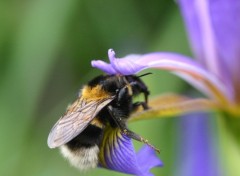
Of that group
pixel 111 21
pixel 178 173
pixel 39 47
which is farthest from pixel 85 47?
pixel 178 173

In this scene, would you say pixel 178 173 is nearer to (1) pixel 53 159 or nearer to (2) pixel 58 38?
(1) pixel 53 159

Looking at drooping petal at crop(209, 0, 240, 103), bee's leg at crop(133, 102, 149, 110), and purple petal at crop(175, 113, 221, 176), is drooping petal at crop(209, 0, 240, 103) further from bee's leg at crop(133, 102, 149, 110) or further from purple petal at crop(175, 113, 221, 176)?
purple petal at crop(175, 113, 221, 176)

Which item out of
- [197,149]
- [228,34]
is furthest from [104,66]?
[197,149]

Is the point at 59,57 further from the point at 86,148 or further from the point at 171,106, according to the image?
the point at 86,148

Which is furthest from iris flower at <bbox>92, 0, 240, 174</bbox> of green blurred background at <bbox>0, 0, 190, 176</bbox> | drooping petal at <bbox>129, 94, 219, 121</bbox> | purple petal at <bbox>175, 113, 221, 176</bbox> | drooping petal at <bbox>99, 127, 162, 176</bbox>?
green blurred background at <bbox>0, 0, 190, 176</bbox>

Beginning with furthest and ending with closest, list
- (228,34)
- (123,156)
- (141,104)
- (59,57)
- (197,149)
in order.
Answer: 1. (59,57)
2. (197,149)
3. (228,34)
4. (141,104)
5. (123,156)

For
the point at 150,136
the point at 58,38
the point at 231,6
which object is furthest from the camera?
the point at 58,38
